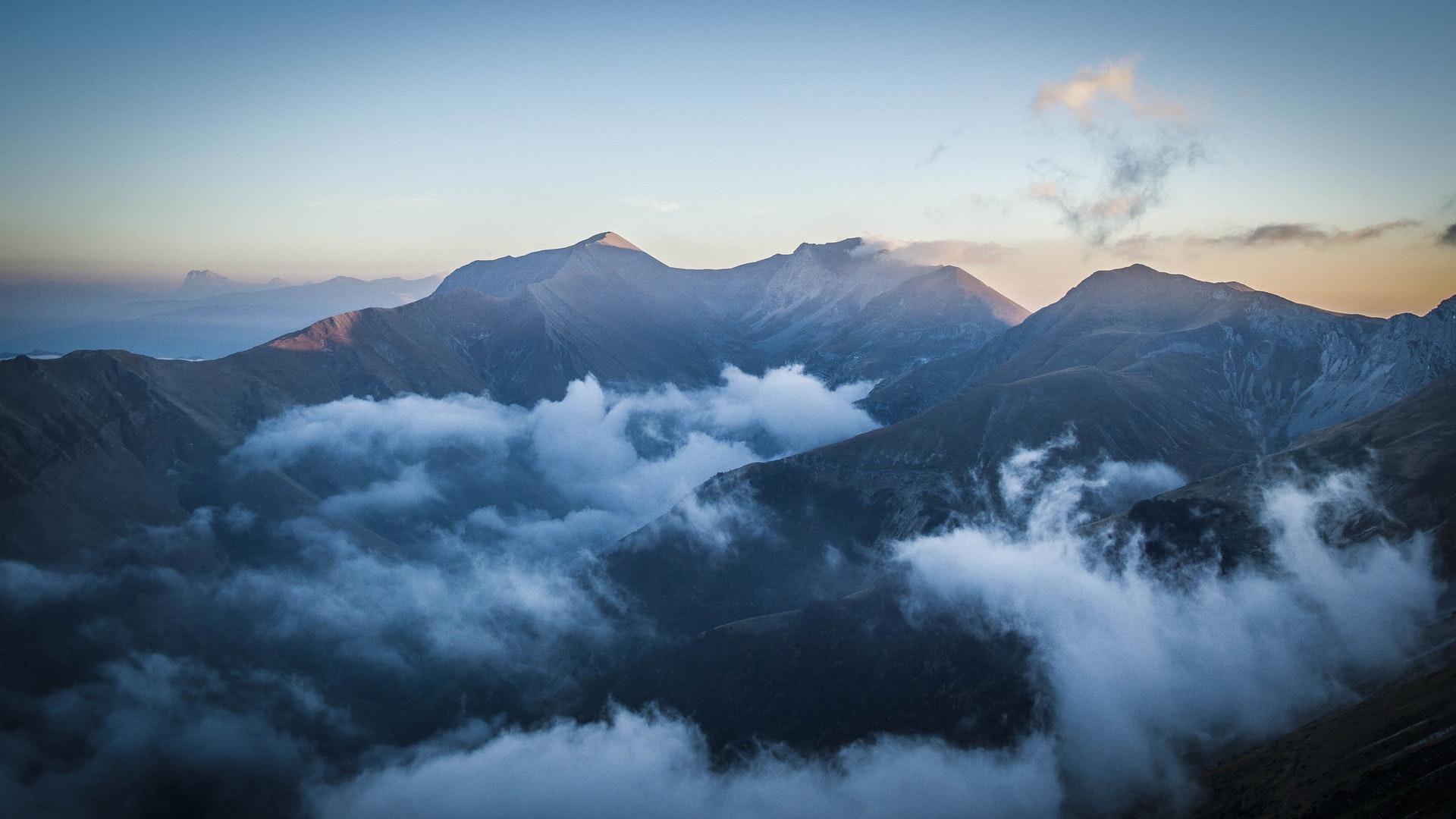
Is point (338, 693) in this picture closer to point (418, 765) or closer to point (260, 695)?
point (260, 695)

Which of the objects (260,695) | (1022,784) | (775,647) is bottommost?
(1022,784)

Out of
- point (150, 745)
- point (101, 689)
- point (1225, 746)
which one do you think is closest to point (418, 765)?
point (150, 745)

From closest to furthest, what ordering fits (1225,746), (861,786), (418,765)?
(1225,746) → (861,786) → (418,765)

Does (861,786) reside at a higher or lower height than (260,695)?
lower

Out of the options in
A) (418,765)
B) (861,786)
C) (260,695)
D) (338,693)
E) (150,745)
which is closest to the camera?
(861,786)

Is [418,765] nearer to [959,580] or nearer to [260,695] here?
[260,695]

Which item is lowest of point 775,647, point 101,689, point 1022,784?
point 1022,784

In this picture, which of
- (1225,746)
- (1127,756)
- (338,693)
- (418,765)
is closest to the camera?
(1225,746)

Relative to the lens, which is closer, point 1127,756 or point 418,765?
point 1127,756

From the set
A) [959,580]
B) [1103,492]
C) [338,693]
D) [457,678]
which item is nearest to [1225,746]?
[959,580]
